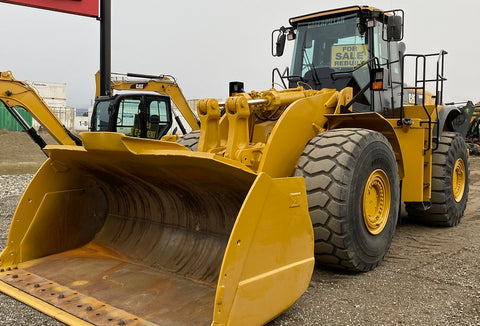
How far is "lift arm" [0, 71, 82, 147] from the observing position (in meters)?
10.0

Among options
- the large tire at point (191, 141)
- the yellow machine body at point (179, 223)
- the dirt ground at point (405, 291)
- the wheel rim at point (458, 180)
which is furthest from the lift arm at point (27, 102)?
the wheel rim at point (458, 180)

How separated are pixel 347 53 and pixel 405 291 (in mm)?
2849

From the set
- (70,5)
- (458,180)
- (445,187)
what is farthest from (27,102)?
(458,180)

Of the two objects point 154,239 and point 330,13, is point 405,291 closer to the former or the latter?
point 154,239

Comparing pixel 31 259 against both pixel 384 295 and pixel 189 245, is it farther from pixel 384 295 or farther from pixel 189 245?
pixel 384 295

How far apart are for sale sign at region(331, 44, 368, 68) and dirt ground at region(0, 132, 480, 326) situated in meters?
2.14

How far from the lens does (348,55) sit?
5.37 m

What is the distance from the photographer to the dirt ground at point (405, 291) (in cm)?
320

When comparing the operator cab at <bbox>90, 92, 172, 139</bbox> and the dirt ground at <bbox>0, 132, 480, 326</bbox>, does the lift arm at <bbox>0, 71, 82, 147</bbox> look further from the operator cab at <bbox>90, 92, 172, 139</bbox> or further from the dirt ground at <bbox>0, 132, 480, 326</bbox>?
the dirt ground at <bbox>0, 132, 480, 326</bbox>

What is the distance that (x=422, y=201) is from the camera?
5.51m

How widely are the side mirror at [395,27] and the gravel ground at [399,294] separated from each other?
2280mm

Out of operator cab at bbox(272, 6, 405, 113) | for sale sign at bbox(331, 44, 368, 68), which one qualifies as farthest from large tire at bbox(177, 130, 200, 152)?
for sale sign at bbox(331, 44, 368, 68)

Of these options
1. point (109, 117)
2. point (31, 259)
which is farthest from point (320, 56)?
point (109, 117)

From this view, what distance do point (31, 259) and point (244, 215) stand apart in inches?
92.5
